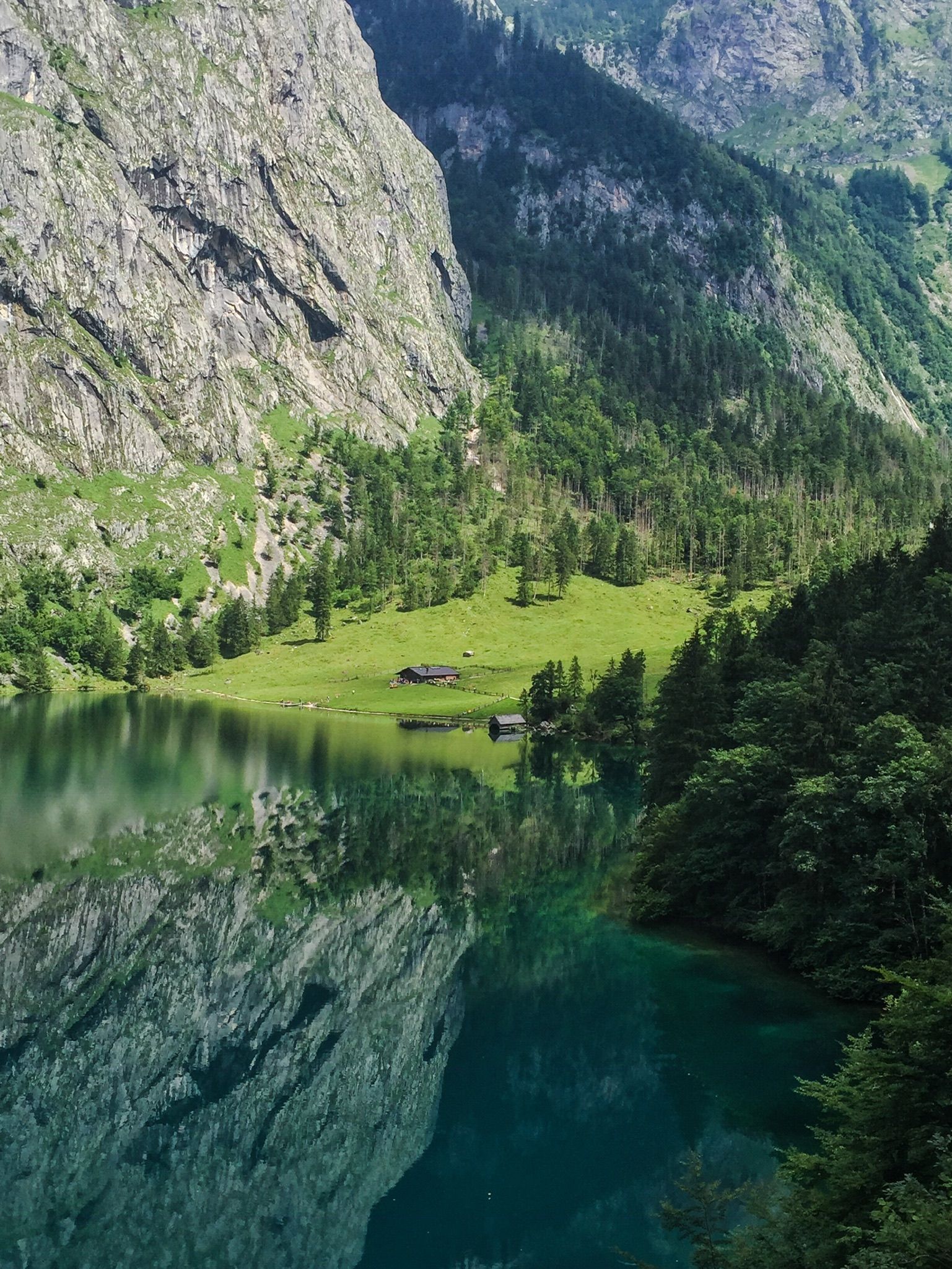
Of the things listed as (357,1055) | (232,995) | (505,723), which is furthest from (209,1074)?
(505,723)

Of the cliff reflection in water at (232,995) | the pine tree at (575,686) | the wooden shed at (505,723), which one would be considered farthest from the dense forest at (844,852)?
the pine tree at (575,686)

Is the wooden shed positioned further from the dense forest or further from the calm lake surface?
the dense forest

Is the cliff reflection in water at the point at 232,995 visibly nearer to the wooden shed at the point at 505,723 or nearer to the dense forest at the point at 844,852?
the dense forest at the point at 844,852

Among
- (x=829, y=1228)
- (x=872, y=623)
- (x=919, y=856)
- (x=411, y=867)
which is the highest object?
(x=872, y=623)

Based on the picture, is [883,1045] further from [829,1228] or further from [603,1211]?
[829,1228]

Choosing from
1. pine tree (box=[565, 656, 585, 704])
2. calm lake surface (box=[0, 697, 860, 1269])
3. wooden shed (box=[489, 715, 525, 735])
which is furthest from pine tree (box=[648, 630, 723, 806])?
pine tree (box=[565, 656, 585, 704])

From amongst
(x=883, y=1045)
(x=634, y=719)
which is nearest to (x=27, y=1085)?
(x=883, y=1045)
